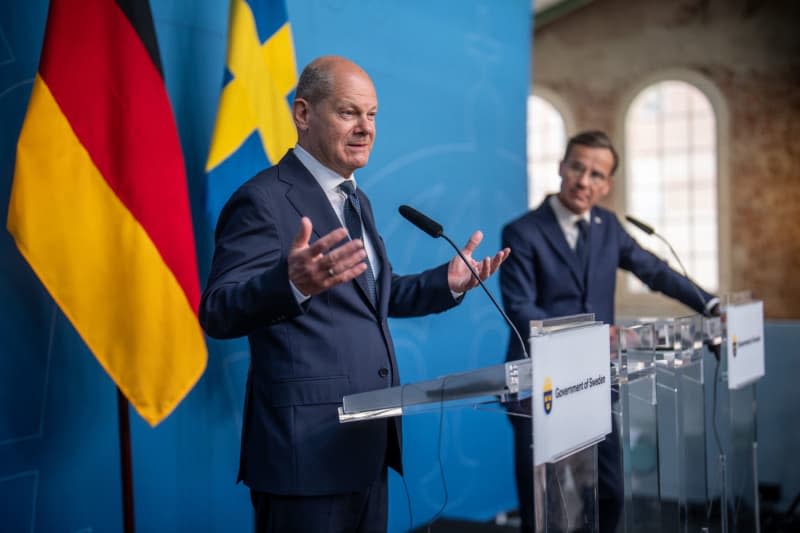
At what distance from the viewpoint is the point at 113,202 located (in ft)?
8.11

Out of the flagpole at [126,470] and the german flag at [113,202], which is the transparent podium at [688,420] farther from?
the flagpole at [126,470]

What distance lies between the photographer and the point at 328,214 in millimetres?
1888

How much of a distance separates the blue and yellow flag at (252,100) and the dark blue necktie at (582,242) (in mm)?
1123

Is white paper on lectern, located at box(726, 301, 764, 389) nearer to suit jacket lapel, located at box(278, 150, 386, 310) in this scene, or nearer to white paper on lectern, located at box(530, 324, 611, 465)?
white paper on lectern, located at box(530, 324, 611, 465)

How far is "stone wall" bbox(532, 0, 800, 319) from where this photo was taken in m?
9.45

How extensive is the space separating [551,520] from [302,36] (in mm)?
2432

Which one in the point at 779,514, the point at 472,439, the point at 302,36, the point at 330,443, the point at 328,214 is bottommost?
the point at 779,514

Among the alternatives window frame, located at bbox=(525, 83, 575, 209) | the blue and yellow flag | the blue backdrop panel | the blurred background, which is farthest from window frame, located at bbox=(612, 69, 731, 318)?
the blue and yellow flag

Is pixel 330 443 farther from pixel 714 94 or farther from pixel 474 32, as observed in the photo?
pixel 714 94

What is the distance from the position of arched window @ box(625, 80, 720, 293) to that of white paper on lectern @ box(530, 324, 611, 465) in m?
8.62

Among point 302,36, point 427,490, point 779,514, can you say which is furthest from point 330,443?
point 779,514

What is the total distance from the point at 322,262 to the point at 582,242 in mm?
2025

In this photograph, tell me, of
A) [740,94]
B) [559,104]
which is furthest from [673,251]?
[559,104]

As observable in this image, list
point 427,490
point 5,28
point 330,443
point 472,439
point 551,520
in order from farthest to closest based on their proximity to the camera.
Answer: point 472,439, point 427,490, point 5,28, point 330,443, point 551,520
